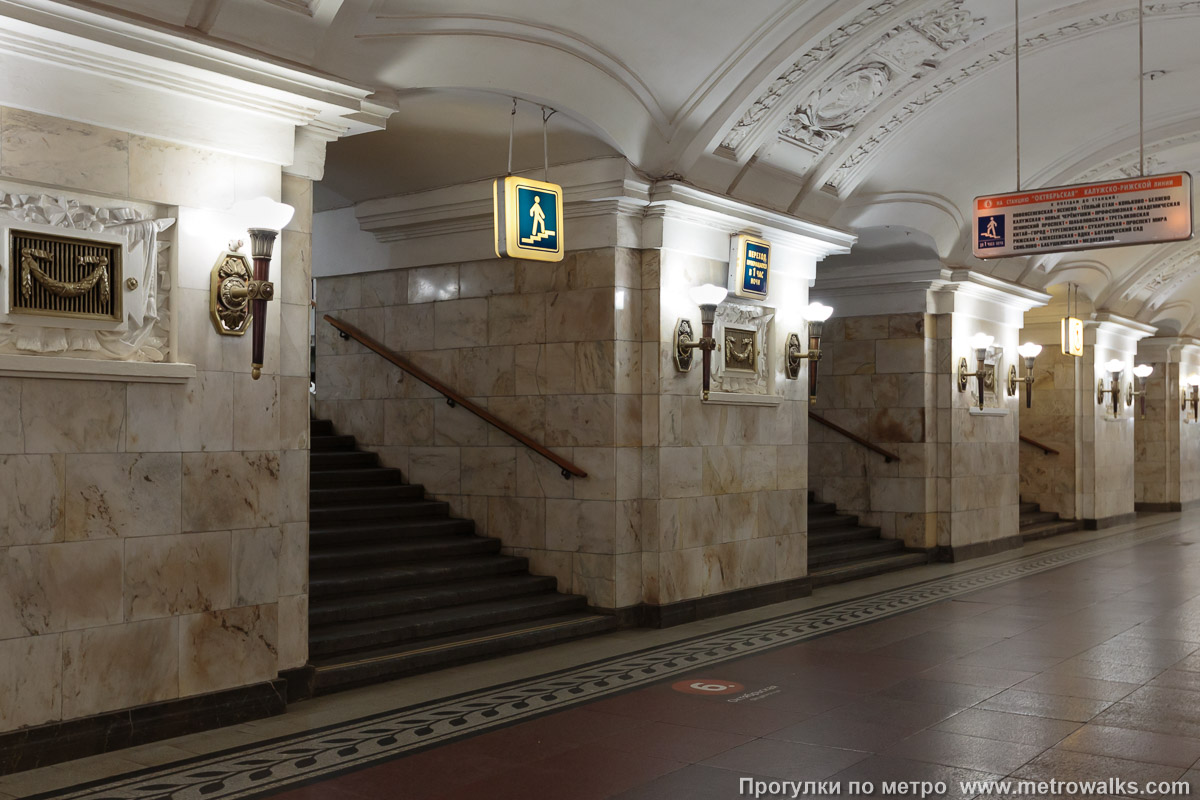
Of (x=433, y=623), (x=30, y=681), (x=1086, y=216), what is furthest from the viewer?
(x=1086, y=216)

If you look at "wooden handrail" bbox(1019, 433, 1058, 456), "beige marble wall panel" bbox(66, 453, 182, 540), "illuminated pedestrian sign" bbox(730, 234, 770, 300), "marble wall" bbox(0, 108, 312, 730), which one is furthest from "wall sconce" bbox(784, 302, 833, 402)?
"wooden handrail" bbox(1019, 433, 1058, 456)

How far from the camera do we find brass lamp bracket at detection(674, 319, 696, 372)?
27.8 feet

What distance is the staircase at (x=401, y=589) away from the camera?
664cm

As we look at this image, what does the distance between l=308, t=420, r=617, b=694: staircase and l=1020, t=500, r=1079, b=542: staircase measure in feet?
30.0

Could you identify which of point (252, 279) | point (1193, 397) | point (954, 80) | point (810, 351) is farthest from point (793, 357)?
point (1193, 397)

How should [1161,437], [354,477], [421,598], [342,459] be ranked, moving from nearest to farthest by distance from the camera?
[421,598]
[354,477]
[342,459]
[1161,437]

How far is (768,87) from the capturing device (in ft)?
27.3

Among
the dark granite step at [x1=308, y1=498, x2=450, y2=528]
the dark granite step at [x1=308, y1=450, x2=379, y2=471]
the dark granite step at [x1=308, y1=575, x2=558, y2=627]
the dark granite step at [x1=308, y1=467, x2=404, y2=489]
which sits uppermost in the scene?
the dark granite step at [x1=308, y1=450, x2=379, y2=471]

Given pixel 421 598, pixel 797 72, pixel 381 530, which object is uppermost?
pixel 797 72

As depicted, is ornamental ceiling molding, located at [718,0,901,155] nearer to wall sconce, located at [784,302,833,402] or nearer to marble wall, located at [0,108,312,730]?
wall sconce, located at [784,302,833,402]

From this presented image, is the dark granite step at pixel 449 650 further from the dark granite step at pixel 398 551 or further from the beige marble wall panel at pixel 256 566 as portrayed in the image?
the dark granite step at pixel 398 551

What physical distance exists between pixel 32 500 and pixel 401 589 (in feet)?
10.4

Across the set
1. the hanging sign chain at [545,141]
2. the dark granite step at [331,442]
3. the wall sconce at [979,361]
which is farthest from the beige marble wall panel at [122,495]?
the wall sconce at [979,361]

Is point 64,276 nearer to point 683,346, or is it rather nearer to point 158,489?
point 158,489
